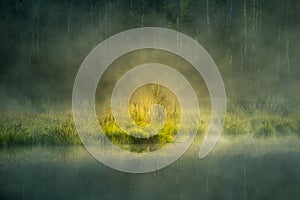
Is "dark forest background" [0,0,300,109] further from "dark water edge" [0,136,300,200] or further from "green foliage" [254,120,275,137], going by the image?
"dark water edge" [0,136,300,200]

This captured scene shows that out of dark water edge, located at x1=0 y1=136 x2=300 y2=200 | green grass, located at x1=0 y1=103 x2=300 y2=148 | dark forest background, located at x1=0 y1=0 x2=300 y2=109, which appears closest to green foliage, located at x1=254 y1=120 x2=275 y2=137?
green grass, located at x1=0 y1=103 x2=300 y2=148

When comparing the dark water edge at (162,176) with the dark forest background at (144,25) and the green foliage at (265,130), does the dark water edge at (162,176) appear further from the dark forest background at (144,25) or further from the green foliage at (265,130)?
the dark forest background at (144,25)

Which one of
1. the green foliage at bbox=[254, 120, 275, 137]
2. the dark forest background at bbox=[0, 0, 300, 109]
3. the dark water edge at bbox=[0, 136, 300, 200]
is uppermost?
the dark forest background at bbox=[0, 0, 300, 109]

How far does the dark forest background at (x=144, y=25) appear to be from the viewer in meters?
19.3

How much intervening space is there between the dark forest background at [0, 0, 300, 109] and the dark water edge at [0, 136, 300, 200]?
7028 mm

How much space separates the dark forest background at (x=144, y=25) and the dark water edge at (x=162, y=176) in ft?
23.1

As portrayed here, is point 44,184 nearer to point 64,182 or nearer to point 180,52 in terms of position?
point 64,182

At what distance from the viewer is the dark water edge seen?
8.20m

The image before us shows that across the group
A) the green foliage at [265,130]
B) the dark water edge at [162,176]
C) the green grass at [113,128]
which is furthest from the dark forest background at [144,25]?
the dark water edge at [162,176]

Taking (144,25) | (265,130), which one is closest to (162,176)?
(265,130)

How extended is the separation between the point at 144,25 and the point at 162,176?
11.8 meters

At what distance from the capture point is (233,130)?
46.8ft

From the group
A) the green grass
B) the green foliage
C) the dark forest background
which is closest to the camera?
the green grass

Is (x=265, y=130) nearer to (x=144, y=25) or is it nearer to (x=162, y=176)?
(x=162, y=176)
